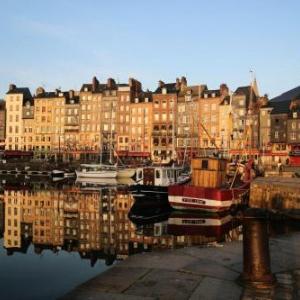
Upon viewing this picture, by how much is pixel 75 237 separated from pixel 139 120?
274ft

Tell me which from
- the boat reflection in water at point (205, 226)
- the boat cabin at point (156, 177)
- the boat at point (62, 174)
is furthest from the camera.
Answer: the boat at point (62, 174)

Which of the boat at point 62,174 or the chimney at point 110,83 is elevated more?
the chimney at point 110,83

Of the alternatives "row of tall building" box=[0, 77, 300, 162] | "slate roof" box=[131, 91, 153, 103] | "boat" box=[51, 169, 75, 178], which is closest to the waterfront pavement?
"boat" box=[51, 169, 75, 178]

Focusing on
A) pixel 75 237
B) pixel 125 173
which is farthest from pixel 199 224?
pixel 125 173

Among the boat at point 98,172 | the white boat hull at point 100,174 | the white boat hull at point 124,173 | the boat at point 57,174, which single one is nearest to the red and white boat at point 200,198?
the white boat hull at point 100,174

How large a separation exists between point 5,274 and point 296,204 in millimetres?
17311

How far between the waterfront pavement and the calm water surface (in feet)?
10.3

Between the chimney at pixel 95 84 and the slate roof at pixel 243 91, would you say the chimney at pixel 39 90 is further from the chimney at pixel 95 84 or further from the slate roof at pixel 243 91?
the slate roof at pixel 243 91

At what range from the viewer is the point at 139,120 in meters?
106

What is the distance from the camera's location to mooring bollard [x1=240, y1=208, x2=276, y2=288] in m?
10.1

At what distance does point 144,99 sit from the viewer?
107125mm

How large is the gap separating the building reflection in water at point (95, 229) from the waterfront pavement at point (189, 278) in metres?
5.63

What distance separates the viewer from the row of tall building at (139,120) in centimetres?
9475

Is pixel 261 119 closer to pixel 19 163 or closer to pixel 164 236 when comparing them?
pixel 19 163
